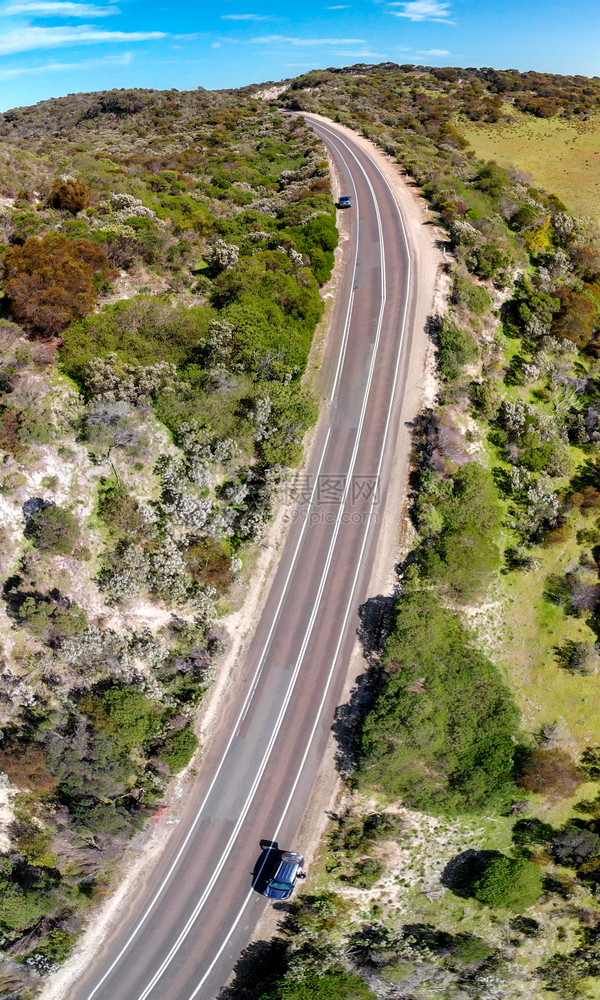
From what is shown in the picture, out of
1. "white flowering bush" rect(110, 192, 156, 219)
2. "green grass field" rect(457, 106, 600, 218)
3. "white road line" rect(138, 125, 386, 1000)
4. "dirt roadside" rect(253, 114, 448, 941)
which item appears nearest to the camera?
"white road line" rect(138, 125, 386, 1000)

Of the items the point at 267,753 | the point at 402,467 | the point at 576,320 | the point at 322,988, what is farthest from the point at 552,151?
the point at 322,988

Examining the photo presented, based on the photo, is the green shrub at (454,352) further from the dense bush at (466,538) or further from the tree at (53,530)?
the tree at (53,530)

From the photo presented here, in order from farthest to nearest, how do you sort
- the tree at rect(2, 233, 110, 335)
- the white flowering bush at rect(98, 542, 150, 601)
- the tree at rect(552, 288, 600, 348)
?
the tree at rect(552, 288, 600, 348) < the tree at rect(2, 233, 110, 335) < the white flowering bush at rect(98, 542, 150, 601)

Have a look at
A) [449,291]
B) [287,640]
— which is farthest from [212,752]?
[449,291]

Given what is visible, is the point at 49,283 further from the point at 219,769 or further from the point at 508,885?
the point at 508,885

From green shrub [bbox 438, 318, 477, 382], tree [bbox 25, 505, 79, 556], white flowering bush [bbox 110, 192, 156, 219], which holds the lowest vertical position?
tree [bbox 25, 505, 79, 556]

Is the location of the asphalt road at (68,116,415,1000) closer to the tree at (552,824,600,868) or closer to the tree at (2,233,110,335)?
the tree at (552,824,600,868)

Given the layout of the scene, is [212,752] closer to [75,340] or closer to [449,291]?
[75,340]

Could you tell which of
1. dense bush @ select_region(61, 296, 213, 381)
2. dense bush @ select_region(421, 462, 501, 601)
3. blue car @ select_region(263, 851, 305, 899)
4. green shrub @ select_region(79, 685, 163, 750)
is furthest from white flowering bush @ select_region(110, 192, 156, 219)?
blue car @ select_region(263, 851, 305, 899)
